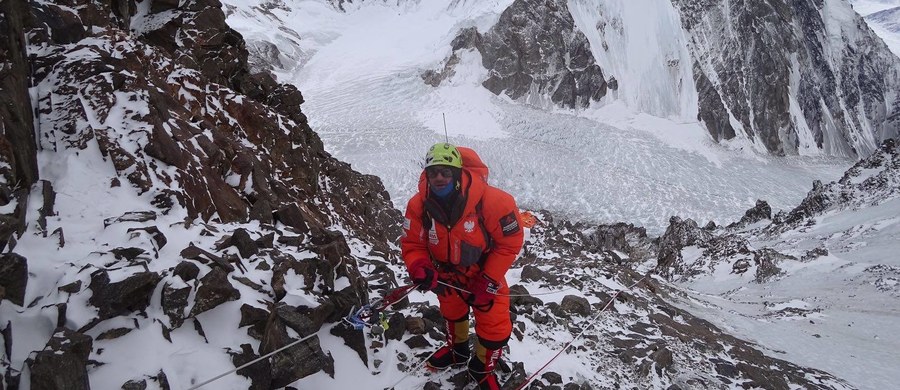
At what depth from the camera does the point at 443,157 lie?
3.77 meters

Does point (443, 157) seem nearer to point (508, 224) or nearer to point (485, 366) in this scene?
point (508, 224)

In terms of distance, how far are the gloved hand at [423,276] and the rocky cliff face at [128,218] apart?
922 millimetres

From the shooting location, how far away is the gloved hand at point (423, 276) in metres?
4.05

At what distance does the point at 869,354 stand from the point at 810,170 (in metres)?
55.8

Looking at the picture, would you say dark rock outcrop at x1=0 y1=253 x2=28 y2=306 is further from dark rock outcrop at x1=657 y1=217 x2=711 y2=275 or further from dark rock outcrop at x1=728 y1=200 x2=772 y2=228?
dark rock outcrop at x1=728 y1=200 x2=772 y2=228

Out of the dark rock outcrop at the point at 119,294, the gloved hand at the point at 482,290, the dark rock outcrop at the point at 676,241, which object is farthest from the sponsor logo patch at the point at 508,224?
the dark rock outcrop at the point at 676,241

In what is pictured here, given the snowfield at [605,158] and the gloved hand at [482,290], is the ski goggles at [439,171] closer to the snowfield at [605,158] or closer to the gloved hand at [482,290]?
the gloved hand at [482,290]

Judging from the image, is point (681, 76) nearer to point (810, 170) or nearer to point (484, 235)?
point (810, 170)

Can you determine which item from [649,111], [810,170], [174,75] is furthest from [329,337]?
[810,170]

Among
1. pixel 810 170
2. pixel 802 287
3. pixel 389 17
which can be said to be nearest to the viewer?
pixel 802 287

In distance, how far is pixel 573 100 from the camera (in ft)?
161

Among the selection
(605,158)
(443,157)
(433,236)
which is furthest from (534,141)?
(443,157)

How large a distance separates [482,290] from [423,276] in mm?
537

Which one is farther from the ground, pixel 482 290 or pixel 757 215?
pixel 482 290
